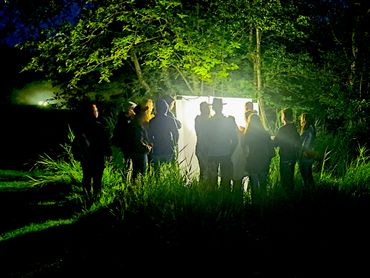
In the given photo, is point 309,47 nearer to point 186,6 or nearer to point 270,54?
point 270,54

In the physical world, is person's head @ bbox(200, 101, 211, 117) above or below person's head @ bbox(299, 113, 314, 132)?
above

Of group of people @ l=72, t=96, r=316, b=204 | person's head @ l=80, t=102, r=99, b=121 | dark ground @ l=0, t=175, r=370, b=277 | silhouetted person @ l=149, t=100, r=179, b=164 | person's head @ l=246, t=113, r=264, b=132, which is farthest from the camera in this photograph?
silhouetted person @ l=149, t=100, r=179, b=164

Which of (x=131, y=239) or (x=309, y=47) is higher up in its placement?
(x=309, y=47)

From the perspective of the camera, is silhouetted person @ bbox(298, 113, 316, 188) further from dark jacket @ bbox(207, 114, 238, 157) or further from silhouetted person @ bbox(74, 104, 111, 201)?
silhouetted person @ bbox(74, 104, 111, 201)

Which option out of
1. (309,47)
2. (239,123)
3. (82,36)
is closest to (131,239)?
(239,123)

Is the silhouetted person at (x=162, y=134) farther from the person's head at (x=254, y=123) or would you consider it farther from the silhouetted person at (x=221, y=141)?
the person's head at (x=254, y=123)

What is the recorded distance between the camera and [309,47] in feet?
46.5

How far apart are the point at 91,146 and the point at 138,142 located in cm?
83

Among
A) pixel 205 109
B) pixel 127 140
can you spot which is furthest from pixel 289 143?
pixel 127 140

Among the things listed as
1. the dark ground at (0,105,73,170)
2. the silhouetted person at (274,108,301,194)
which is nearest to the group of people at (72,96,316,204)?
the silhouetted person at (274,108,301,194)

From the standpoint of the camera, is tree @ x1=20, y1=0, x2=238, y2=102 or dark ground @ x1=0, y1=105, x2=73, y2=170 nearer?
tree @ x1=20, y1=0, x2=238, y2=102

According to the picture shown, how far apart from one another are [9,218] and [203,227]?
3.74 m

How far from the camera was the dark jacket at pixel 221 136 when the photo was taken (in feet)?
24.6

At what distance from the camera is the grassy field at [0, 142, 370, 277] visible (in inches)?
191
